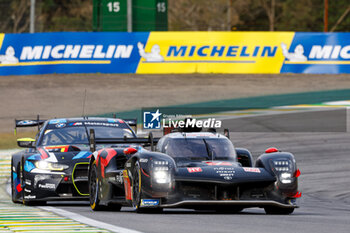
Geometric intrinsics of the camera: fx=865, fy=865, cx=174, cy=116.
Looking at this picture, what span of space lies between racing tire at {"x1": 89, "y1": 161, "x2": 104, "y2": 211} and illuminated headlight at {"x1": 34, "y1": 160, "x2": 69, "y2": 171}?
34.2 inches

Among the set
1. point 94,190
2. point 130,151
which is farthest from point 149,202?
point 94,190

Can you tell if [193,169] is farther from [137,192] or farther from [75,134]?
[75,134]

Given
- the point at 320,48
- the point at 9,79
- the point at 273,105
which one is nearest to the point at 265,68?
the point at 320,48

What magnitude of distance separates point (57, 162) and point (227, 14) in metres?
59.4

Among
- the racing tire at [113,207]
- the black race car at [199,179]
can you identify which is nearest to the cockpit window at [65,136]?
the racing tire at [113,207]

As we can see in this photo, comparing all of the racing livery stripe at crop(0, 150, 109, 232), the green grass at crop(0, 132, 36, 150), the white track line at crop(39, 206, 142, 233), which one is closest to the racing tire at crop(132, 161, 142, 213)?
the white track line at crop(39, 206, 142, 233)

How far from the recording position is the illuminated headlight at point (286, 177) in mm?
10297

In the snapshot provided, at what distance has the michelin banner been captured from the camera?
33406 millimetres

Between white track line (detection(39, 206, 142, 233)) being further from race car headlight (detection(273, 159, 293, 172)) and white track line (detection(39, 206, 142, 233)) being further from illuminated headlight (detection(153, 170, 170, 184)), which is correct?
race car headlight (detection(273, 159, 293, 172))

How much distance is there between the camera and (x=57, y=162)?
12.9 meters

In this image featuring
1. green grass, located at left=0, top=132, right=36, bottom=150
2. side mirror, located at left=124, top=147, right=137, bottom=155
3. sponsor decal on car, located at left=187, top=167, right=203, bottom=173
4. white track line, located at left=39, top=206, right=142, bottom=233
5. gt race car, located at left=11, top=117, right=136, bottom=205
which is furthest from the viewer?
green grass, located at left=0, top=132, right=36, bottom=150

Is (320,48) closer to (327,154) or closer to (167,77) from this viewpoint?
(167,77)

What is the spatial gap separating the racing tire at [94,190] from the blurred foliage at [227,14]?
55684 millimetres

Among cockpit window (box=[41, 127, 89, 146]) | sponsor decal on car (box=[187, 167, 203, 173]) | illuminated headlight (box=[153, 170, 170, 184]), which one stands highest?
sponsor decal on car (box=[187, 167, 203, 173])
